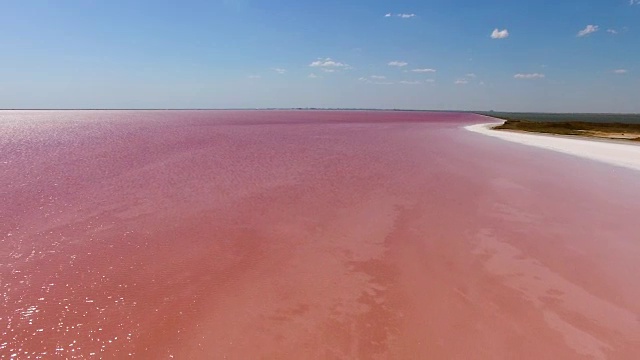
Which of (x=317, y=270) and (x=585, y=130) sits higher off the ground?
(x=585, y=130)

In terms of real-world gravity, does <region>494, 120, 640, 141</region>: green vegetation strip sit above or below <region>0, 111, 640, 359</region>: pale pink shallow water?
above

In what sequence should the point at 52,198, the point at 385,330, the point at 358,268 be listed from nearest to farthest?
1. the point at 385,330
2. the point at 358,268
3. the point at 52,198

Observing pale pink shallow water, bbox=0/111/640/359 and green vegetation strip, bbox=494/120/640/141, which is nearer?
pale pink shallow water, bbox=0/111/640/359

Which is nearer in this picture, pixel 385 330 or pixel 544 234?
pixel 385 330

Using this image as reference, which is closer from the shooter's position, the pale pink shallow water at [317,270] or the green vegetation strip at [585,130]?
the pale pink shallow water at [317,270]

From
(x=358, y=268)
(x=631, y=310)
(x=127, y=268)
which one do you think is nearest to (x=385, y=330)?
(x=358, y=268)

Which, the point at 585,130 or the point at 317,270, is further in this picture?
the point at 585,130

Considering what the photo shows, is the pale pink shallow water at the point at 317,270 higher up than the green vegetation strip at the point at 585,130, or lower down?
lower down

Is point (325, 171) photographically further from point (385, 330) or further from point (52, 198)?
point (385, 330)
